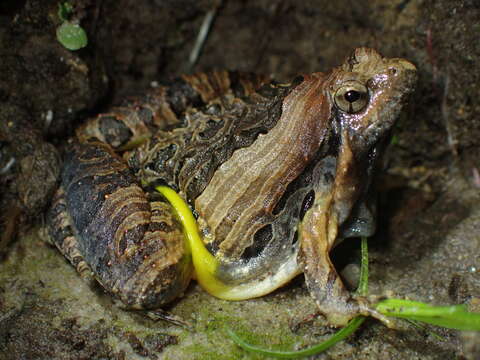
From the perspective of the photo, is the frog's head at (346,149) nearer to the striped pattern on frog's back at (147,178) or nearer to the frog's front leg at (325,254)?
the frog's front leg at (325,254)

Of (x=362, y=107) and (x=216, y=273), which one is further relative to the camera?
(x=216, y=273)

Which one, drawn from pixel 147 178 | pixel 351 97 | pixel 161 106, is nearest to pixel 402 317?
pixel 351 97

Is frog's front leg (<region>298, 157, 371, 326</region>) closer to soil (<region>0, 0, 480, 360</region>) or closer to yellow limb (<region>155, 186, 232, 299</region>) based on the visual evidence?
soil (<region>0, 0, 480, 360</region>)

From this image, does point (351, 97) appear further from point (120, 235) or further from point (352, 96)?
point (120, 235)

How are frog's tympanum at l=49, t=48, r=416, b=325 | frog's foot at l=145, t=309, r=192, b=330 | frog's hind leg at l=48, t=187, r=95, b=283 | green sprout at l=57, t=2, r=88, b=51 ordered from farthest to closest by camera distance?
green sprout at l=57, t=2, r=88, b=51
frog's hind leg at l=48, t=187, r=95, b=283
frog's foot at l=145, t=309, r=192, b=330
frog's tympanum at l=49, t=48, r=416, b=325

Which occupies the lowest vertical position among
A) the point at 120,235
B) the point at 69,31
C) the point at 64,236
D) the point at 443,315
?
the point at 64,236

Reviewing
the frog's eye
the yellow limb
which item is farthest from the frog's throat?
the frog's eye

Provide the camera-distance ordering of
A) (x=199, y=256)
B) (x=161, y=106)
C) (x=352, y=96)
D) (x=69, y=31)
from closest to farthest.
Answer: (x=352, y=96) → (x=199, y=256) → (x=69, y=31) → (x=161, y=106)

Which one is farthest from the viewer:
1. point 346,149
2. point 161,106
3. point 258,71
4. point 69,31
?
point 258,71
